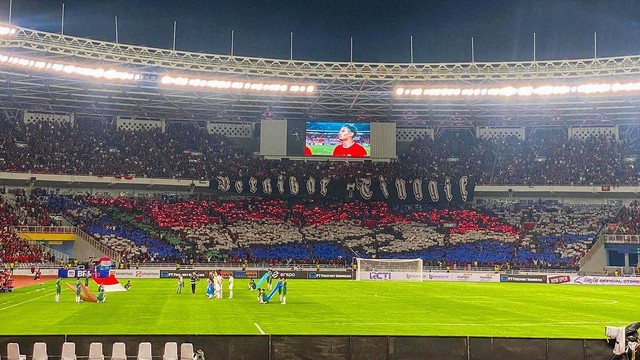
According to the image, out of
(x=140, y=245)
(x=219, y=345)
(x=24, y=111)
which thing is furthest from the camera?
(x=24, y=111)

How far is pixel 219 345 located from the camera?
1838 cm

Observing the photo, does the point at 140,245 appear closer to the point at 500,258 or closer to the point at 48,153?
the point at 48,153

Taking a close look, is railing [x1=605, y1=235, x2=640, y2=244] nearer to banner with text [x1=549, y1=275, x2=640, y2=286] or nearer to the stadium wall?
banner with text [x1=549, y1=275, x2=640, y2=286]

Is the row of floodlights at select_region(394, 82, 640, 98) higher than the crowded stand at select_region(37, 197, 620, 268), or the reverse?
the row of floodlights at select_region(394, 82, 640, 98)

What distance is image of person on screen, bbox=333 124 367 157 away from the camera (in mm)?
79062

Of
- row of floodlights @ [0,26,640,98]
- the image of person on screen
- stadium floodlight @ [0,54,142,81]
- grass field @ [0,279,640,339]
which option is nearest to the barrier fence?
grass field @ [0,279,640,339]

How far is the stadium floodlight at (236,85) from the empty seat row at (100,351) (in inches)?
1839

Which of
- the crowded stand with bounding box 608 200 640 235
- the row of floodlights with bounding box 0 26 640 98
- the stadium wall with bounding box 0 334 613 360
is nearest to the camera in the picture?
the stadium wall with bounding box 0 334 613 360

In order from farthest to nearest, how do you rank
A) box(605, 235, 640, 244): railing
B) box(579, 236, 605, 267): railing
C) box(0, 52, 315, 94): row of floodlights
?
box(579, 236, 605, 267): railing
box(605, 235, 640, 244): railing
box(0, 52, 315, 94): row of floodlights

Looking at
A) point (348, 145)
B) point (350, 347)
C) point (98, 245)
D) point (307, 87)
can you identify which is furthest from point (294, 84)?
point (350, 347)

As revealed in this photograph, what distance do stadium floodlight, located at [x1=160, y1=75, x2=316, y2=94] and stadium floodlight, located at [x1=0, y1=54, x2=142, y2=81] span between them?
343 cm

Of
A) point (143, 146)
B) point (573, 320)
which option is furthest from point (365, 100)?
point (573, 320)

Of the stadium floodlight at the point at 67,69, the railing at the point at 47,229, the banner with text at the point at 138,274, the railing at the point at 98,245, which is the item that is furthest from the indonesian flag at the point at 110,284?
the railing at the point at 47,229

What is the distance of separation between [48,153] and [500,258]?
4985cm
